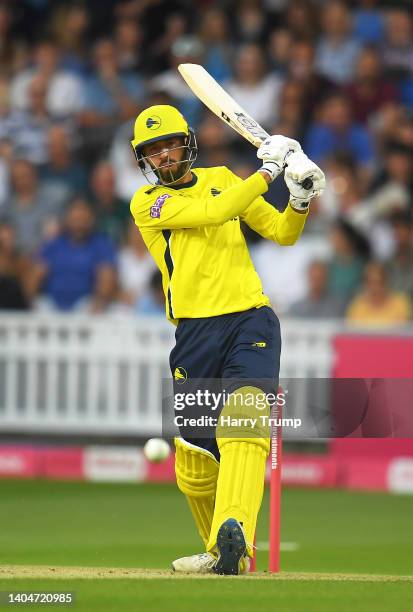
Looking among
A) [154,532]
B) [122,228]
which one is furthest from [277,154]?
[122,228]

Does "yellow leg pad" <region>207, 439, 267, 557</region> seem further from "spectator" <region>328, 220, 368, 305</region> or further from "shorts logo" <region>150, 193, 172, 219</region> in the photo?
"spectator" <region>328, 220, 368, 305</region>

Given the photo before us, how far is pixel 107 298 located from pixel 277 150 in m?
6.28

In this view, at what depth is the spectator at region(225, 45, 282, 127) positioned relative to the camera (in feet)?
44.1

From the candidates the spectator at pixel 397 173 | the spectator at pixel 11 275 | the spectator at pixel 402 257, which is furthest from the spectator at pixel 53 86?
the spectator at pixel 402 257

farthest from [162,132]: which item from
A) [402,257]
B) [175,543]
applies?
[402,257]

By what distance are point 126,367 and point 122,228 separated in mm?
1621

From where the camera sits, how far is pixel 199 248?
6730 millimetres

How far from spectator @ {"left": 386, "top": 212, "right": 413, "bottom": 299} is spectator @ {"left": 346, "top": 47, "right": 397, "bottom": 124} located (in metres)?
1.41

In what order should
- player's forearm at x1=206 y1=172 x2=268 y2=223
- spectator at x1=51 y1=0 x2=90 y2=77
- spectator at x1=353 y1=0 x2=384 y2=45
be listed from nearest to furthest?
player's forearm at x1=206 y1=172 x2=268 y2=223 < spectator at x1=353 y1=0 x2=384 y2=45 < spectator at x1=51 y1=0 x2=90 y2=77

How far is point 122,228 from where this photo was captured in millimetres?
13336

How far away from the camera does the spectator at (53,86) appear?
565 inches

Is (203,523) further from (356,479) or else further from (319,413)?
(356,479)

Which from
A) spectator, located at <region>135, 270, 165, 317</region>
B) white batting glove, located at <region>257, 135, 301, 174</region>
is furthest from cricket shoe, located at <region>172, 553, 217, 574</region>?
spectator, located at <region>135, 270, 165, 317</region>

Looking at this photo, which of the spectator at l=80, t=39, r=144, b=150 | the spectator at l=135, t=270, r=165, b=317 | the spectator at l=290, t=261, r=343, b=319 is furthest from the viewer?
the spectator at l=80, t=39, r=144, b=150
